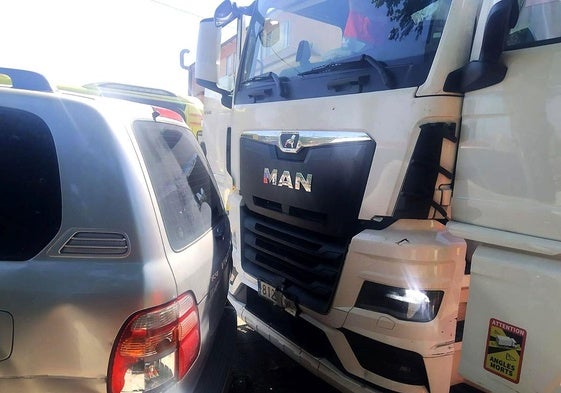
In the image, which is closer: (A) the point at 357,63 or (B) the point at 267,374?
(A) the point at 357,63

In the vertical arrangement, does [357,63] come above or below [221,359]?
above

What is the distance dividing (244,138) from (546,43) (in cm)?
214

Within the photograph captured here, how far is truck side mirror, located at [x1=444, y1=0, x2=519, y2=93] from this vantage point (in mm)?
1868

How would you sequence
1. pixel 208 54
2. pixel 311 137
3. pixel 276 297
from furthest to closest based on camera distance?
A: pixel 208 54
pixel 276 297
pixel 311 137

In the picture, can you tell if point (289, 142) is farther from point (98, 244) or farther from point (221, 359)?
point (98, 244)

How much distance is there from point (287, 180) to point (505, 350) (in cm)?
159

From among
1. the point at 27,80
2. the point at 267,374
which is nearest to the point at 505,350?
the point at 267,374

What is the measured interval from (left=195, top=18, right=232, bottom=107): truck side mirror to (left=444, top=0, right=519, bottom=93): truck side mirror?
2200 millimetres

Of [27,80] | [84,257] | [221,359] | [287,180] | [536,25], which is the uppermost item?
[536,25]

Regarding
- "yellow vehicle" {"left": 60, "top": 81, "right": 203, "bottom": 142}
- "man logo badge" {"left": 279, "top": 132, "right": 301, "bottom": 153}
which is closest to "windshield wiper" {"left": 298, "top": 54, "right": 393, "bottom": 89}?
"man logo badge" {"left": 279, "top": 132, "right": 301, "bottom": 153}

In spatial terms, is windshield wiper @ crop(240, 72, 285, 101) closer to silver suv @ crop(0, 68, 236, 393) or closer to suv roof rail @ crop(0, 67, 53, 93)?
silver suv @ crop(0, 68, 236, 393)

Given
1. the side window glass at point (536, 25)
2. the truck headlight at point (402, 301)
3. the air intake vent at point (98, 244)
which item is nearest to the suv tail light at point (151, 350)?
the air intake vent at point (98, 244)

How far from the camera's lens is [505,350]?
194 cm

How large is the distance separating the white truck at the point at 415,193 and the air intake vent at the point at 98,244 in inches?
54.3
